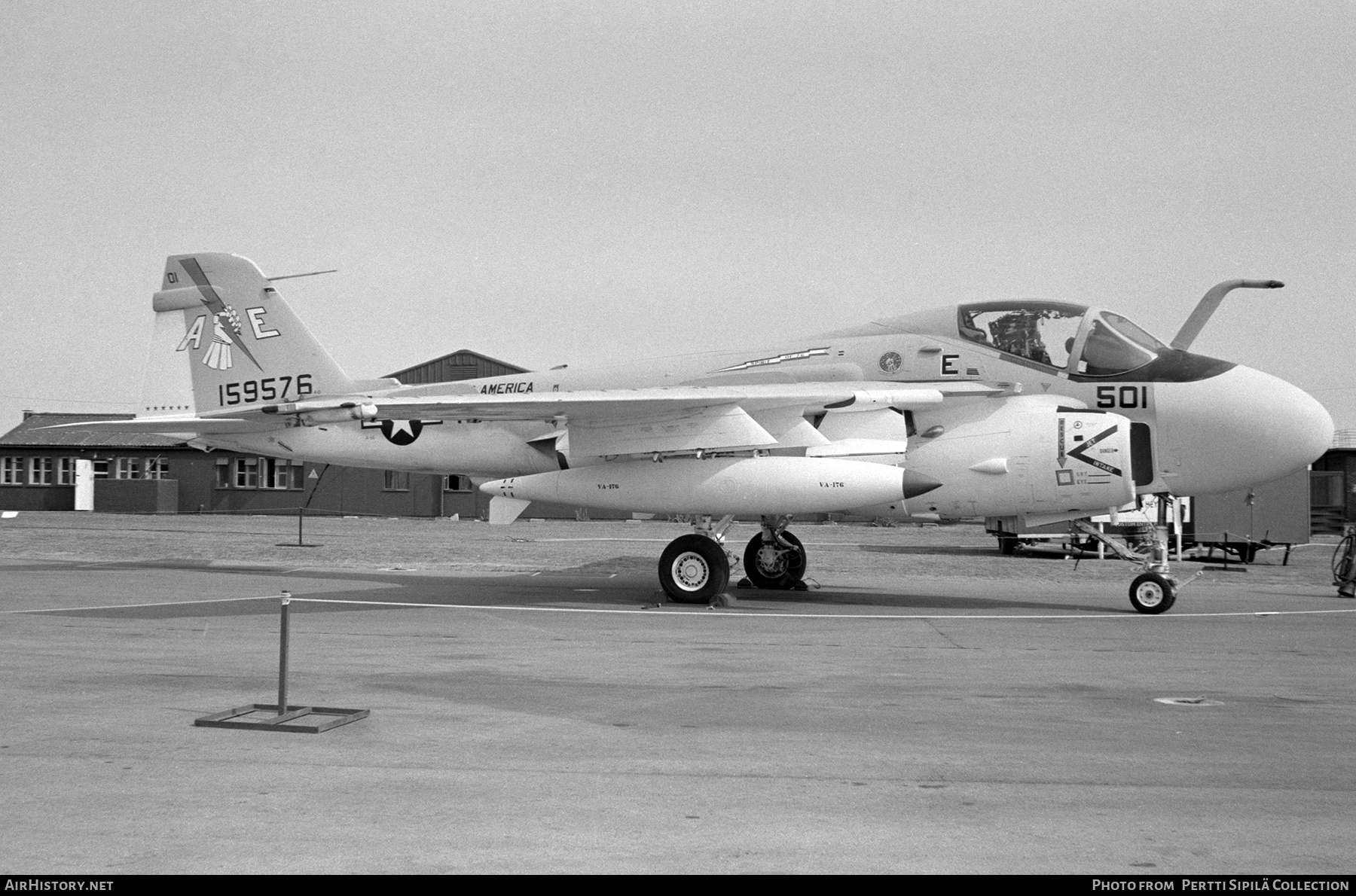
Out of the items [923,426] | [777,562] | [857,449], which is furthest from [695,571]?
[923,426]

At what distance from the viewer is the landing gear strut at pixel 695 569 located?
14.9m

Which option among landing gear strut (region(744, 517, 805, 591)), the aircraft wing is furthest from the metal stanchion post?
landing gear strut (region(744, 517, 805, 591))

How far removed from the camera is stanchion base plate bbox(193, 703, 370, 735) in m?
6.69

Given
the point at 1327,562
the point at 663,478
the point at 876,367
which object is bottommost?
the point at 1327,562

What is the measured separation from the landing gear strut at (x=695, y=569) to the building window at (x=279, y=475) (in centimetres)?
3982

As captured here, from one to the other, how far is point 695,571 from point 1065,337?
18.7ft

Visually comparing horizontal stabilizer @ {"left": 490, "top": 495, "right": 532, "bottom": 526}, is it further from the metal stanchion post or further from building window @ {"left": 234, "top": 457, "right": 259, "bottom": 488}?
building window @ {"left": 234, "top": 457, "right": 259, "bottom": 488}

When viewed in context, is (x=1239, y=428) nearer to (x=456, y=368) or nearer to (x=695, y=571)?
(x=695, y=571)

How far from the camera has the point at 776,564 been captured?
17562 mm

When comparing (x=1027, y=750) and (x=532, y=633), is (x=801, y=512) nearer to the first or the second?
(x=532, y=633)

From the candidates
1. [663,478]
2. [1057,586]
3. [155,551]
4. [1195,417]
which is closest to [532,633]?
[663,478]

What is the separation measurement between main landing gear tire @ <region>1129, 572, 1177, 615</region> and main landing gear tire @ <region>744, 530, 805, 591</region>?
4904 mm

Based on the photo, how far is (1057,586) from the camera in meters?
19.4

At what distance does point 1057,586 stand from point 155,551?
18039mm
